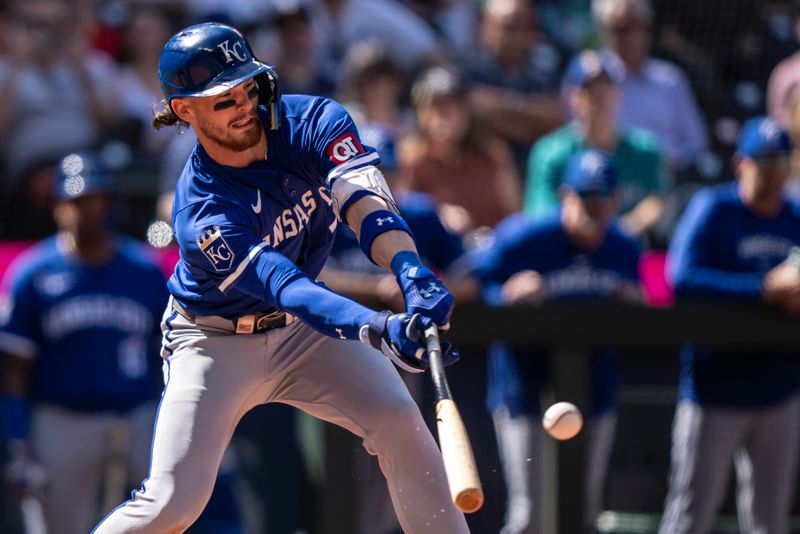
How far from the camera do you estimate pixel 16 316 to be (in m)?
6.63

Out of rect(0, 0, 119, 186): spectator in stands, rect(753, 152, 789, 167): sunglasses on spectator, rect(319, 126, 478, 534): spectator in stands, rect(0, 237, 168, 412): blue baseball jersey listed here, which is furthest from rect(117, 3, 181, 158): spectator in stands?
rect(753, 152, 789, 167): sunglasses on spectator

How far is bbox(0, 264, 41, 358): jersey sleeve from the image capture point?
6594 mm

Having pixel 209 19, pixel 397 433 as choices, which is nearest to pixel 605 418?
pixel 397 433

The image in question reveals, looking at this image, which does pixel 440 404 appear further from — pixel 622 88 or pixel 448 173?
pixel 622 88

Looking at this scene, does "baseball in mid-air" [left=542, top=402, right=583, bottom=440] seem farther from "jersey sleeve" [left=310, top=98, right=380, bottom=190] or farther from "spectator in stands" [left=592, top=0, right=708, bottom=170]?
"spectator in stands" [left=592, top=0, right=708, bottom=170]

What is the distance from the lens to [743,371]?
6.20m

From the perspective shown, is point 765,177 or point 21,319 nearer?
point 765,177

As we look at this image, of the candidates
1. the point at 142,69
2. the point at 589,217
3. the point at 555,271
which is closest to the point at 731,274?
the point at 589,217

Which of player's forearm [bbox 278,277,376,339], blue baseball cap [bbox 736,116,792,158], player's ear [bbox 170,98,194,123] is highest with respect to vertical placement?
player's ear [bbox 170,98,194,123]

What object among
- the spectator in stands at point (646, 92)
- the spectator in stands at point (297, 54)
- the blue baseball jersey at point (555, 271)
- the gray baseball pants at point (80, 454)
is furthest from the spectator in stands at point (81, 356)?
the spectator in stands at point (646, 92)

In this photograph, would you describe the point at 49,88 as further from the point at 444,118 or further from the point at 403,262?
the point at 403,262

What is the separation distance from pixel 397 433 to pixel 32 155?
394cm

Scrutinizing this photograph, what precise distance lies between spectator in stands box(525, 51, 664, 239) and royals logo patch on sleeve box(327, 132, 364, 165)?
284 centimetres

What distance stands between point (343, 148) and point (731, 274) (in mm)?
2863
